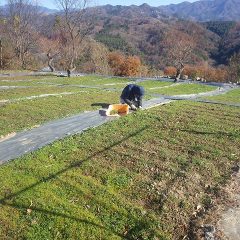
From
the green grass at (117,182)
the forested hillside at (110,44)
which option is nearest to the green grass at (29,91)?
the green grass at (117,182)

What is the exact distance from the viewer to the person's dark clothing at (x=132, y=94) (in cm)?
1410

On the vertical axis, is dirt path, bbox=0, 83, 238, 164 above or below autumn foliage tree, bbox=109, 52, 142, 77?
above

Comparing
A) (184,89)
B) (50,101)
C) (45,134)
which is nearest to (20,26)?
(184,89)

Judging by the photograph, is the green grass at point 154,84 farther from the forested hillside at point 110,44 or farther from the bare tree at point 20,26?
the bare tree at point 20,26

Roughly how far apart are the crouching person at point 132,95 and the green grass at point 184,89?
5.81 m

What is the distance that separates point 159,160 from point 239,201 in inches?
90.2

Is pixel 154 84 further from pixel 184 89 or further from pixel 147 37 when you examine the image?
pixel 147 37

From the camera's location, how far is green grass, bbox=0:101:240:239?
623 cm

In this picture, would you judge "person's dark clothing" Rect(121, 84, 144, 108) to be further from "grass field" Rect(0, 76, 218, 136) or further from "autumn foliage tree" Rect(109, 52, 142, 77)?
"autumn foliage tree" Rect(109, 52, 142, 77)

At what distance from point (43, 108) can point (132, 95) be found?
11.7ft

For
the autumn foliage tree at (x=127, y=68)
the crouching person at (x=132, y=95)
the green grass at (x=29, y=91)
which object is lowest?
the autumn foliage tree at (x=127, y=68)

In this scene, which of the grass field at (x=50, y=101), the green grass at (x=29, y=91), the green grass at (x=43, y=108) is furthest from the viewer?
the green grass at (x=29, y=91)

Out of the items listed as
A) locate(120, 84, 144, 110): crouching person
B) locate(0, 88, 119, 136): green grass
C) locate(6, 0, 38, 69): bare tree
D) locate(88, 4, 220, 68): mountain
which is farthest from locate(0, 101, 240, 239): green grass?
locate(88, 4, 220, 68): mountain

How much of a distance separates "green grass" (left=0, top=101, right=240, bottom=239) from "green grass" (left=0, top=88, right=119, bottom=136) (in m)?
2.18
